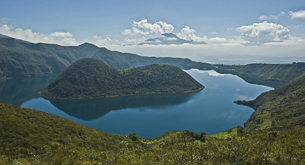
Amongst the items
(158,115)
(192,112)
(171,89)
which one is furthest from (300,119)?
(171,89)

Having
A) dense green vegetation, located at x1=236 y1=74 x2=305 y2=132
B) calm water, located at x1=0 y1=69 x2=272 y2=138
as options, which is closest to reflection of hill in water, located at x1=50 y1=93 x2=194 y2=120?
calm water, located at x1=0 y1=69 x2=272 y2=138

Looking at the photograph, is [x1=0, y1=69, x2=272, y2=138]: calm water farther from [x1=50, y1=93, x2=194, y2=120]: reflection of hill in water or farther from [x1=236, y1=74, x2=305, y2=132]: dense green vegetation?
[x1=236, y1=74, x2=305, y2=132]: dense green vegetation

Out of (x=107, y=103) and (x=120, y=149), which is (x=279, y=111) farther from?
(x=107, y=103)

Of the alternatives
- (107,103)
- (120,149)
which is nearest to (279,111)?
(120,149)

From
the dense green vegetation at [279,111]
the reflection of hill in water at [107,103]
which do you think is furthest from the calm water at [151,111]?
the dense green vegetation at [279,111]

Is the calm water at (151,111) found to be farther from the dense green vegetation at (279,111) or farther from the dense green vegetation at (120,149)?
the dense green vegetation at (120,149)

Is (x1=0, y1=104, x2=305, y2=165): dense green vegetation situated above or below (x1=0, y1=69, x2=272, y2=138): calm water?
above
